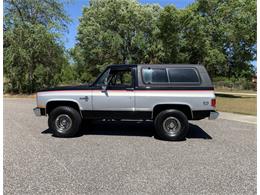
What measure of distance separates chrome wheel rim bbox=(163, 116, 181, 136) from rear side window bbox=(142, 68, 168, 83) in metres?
1.00

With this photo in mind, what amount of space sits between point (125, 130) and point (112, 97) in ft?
5.38

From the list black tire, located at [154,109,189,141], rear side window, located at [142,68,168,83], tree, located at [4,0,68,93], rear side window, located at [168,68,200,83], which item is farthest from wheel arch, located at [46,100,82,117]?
tree, located at [4,0,68,93]

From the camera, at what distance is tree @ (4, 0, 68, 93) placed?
83.4 ft

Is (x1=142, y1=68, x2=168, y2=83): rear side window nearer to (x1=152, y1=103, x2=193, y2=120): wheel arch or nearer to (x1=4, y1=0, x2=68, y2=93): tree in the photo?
(x1=152, y1=103, x2=193, y2=120): wheel arch

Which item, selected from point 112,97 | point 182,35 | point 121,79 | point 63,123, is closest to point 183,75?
point 121,79

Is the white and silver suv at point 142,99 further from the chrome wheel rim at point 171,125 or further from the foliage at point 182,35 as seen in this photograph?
the foliage at point 182,35

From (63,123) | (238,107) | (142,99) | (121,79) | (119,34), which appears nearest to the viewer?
(142,99)

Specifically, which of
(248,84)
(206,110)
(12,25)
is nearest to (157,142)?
(206,110)

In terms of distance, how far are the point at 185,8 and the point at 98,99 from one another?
80.4 feet

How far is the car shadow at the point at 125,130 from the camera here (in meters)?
9.13

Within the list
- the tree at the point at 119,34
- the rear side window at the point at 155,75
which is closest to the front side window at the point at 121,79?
the rear side window at the point at 155,75

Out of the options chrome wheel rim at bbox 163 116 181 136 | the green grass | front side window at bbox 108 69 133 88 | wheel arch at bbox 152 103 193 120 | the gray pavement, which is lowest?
the green grass

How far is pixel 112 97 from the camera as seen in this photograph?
8469mm

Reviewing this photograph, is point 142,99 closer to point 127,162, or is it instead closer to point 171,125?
point 171,125
